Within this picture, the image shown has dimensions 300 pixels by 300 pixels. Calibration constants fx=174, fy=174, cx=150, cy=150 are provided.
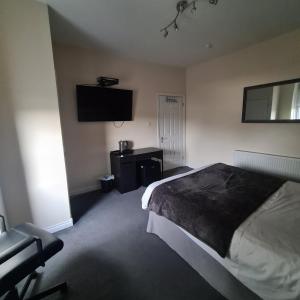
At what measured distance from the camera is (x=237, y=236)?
130cm

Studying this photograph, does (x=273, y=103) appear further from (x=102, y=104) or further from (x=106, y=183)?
(x=106, y=183)

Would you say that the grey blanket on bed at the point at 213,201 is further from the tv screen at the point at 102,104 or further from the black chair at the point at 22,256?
the tv screen at the point at 102,104

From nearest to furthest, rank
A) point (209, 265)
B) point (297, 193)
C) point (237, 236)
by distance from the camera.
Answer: point (237, 236)
point (209, 265)
point (297, 193)

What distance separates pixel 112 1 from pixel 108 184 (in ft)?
9.37

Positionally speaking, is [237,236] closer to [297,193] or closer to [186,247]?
[186,247]

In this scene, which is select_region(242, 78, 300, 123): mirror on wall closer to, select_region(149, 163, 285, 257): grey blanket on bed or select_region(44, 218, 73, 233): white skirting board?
select_region(149, 163, 285, 257): grey blanket on bed

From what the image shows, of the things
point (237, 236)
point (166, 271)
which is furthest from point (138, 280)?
point (237, 236)

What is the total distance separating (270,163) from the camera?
10.0ft

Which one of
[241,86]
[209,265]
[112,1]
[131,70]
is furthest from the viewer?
[131,70]

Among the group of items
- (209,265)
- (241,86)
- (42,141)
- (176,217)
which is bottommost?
(209,265)

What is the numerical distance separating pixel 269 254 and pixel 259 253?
0.06 metres

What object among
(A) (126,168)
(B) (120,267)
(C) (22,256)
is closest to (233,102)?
(A) (126,168)

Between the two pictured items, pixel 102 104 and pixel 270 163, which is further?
pixel 102 104

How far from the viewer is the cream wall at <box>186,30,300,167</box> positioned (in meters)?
2.89
